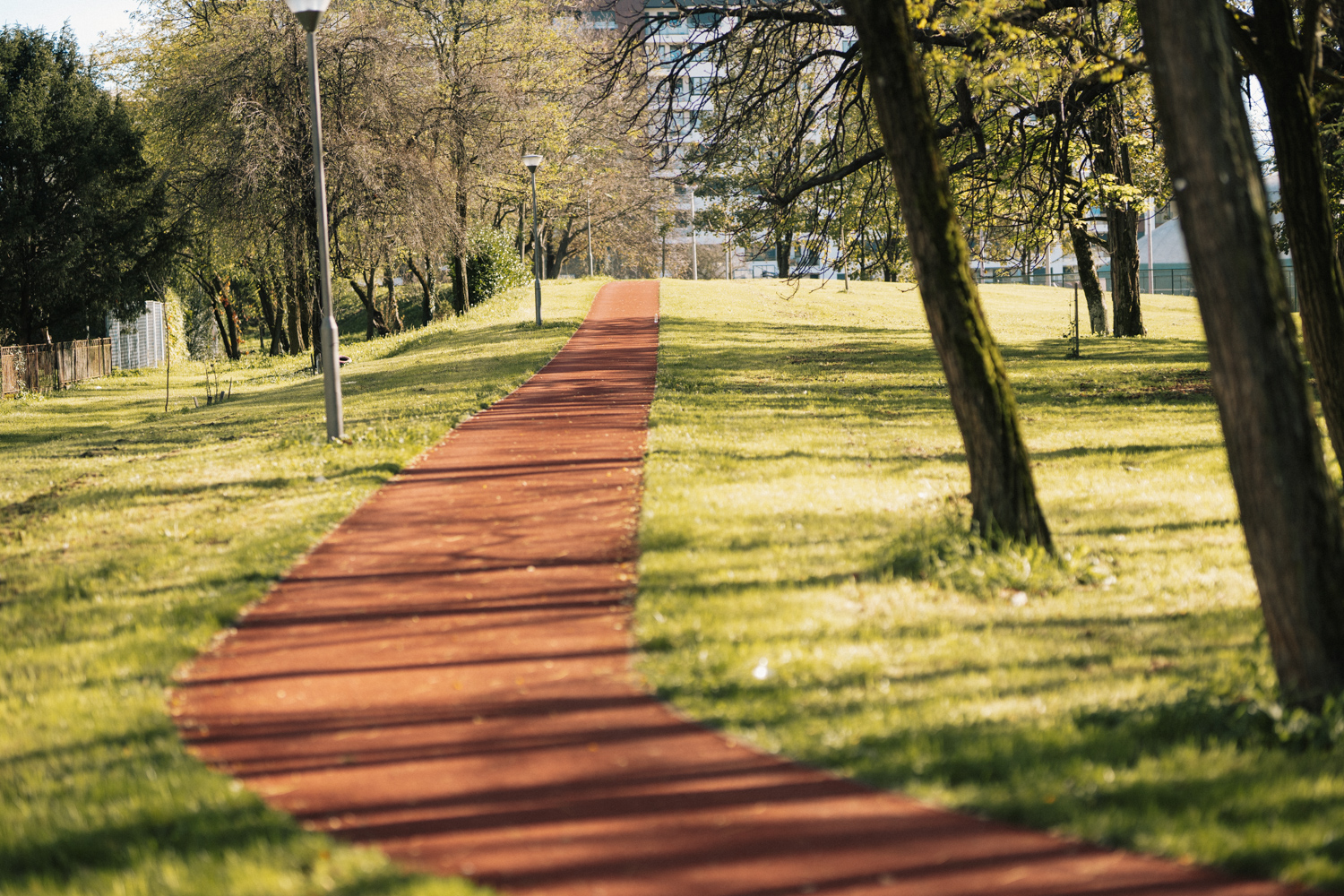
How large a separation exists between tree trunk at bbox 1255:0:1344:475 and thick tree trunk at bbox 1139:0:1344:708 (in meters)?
3.26

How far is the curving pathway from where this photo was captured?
12.6 feet

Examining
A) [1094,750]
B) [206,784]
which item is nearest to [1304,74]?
[1094,750]

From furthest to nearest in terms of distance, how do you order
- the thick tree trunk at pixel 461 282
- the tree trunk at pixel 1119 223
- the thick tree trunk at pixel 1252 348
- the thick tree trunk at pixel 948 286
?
1. the thick tree trunk at pixel 461 282
2. the tree trunk at pixel 1119 223
3. the thick tree trunk at pixel 948 286
4. the thick tree trunk at pixel 1252 348

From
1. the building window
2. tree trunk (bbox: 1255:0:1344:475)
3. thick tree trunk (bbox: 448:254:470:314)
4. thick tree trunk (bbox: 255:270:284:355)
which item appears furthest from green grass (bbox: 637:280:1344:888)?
thick tree trunk (bbox: 255:270:284:355)

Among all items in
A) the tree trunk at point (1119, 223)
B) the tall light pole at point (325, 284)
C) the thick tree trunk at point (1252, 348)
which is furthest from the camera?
the tree trunk at point (1119, 223)

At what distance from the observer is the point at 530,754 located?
484cm

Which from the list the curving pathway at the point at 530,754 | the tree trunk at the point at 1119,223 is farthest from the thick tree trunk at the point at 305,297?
the curving pathway at the point at 530,754

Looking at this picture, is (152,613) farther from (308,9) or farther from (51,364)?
(51,364)

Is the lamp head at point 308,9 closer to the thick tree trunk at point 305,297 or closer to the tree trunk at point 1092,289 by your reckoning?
the thick tree trunk at point 305,297

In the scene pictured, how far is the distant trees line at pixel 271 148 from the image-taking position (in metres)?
27.5

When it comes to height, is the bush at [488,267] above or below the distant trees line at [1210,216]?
above

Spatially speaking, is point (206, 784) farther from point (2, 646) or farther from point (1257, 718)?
point (1257, 718)

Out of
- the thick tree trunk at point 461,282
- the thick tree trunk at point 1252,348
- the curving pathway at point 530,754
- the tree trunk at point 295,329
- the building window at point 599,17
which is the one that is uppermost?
the building window at point 599,17

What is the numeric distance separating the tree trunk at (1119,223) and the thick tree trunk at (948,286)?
8.88 m
